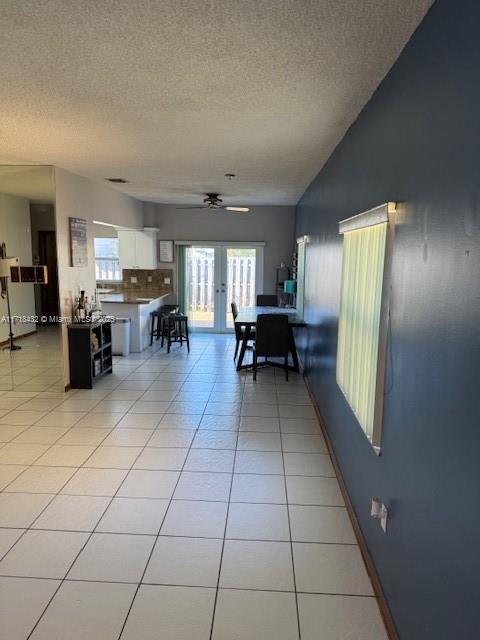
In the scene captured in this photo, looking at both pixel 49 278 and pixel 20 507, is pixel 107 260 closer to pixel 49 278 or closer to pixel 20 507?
pixel 49 278

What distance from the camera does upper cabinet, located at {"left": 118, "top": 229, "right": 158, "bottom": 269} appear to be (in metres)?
7.88

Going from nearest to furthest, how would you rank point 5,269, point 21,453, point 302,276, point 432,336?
point 432,336, point 21,453, point 5,269, point 302,276

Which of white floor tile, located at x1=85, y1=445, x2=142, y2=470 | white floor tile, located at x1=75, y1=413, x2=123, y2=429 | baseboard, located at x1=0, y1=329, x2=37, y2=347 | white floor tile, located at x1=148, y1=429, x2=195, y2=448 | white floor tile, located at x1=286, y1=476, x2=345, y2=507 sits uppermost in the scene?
baseboard, located at x1=0, y1=329, x2=37, y2=347

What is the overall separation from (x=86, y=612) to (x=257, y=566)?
83 cm

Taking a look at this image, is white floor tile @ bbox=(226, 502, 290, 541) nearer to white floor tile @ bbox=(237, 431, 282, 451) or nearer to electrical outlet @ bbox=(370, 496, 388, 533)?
electrical outlet @ bbox=(370, 496, 388, 533)

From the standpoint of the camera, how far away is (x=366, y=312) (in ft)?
7.33

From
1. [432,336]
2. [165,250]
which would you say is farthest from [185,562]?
[165,250]

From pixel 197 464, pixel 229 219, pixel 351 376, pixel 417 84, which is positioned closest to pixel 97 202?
pixel 229 219

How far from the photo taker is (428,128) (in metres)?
1.50

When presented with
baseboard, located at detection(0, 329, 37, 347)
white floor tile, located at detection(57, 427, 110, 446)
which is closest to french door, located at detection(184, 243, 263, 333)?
baseboard, located at detection(0, 329, 37, 347)

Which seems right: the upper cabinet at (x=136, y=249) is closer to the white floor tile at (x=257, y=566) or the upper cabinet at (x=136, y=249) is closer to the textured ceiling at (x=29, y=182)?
the textured ceiling at (x=29, y=182)

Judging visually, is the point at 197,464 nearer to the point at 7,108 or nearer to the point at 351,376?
the point at 351,376

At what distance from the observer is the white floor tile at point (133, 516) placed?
7.91 feet

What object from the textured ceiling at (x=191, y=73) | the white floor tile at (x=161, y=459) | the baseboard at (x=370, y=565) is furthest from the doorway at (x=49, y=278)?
the baseboard at (x=370, y=565)
